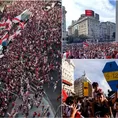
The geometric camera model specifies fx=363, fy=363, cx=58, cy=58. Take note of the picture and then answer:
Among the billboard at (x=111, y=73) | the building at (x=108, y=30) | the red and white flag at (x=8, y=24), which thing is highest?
the red and white flag at (x=8, y=24)

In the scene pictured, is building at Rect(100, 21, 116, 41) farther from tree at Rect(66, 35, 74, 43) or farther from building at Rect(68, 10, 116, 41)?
tree at Rect(66, 35, 74, 43)

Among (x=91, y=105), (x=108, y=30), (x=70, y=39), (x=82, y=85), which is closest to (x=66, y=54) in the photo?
(x=70, y=39)

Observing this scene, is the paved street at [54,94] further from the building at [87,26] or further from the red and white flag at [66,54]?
the building at [87,26]

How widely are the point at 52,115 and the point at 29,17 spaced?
1.49 m

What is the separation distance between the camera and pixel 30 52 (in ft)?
17.7

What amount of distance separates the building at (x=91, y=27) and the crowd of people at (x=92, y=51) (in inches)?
4.8

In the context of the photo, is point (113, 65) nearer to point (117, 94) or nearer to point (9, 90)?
point (117, 94)

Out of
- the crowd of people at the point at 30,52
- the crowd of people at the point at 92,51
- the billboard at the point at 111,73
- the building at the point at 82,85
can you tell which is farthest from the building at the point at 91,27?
the building at the point at 82,85

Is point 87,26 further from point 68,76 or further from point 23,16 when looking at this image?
point 23,16

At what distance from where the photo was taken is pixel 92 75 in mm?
5266

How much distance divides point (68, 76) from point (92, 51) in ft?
1.68

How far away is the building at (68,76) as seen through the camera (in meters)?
5.25

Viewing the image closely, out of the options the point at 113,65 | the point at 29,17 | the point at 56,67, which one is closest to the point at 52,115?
the point at 56,67

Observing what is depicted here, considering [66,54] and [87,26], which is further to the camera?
[87,26]
